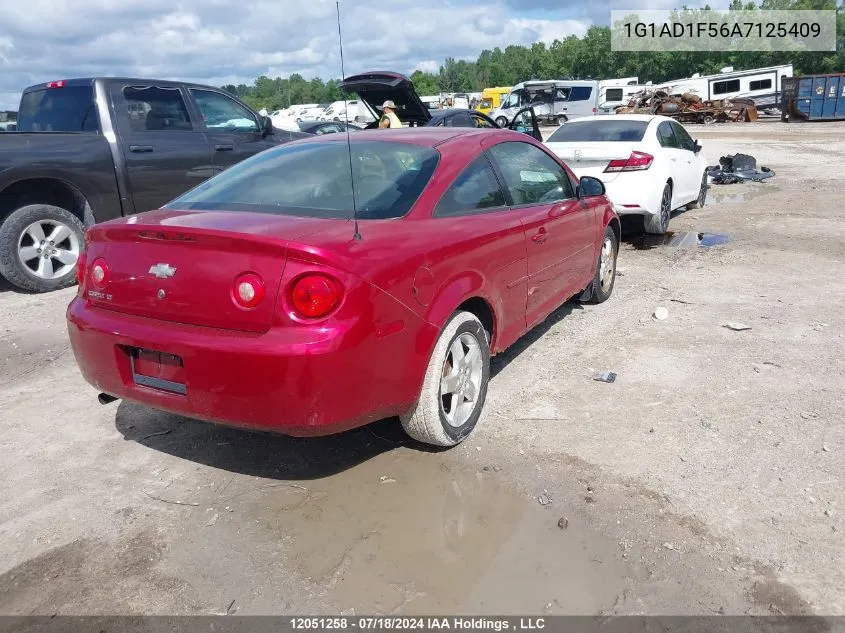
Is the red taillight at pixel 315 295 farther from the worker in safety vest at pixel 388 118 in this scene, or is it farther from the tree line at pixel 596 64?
the tree line at pixel 596 64

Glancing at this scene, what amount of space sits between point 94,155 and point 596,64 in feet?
319

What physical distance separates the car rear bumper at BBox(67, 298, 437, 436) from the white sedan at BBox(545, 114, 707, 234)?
621cm

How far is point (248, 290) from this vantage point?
283 centimetres

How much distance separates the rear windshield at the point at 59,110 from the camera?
739cm

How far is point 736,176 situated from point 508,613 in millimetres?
14298

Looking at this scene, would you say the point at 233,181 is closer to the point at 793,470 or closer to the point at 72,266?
the point at 793,470

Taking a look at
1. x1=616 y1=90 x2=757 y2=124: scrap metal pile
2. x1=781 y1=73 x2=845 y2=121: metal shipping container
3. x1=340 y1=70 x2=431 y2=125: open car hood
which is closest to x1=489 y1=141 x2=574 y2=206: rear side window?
x1=340 y1=70 x2=431 y2=125: open car hood

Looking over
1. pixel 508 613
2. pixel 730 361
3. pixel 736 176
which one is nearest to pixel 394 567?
pixel 508 613

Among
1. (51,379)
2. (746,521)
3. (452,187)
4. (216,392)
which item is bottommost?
(746,521)

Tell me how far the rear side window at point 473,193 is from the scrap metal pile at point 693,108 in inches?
1435

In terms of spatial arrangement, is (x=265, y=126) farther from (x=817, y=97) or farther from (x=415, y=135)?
(x=817, y=97)

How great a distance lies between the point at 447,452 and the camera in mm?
3654

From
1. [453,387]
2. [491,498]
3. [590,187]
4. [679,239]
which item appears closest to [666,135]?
[679,239]

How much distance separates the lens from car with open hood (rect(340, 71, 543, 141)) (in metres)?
11.0
